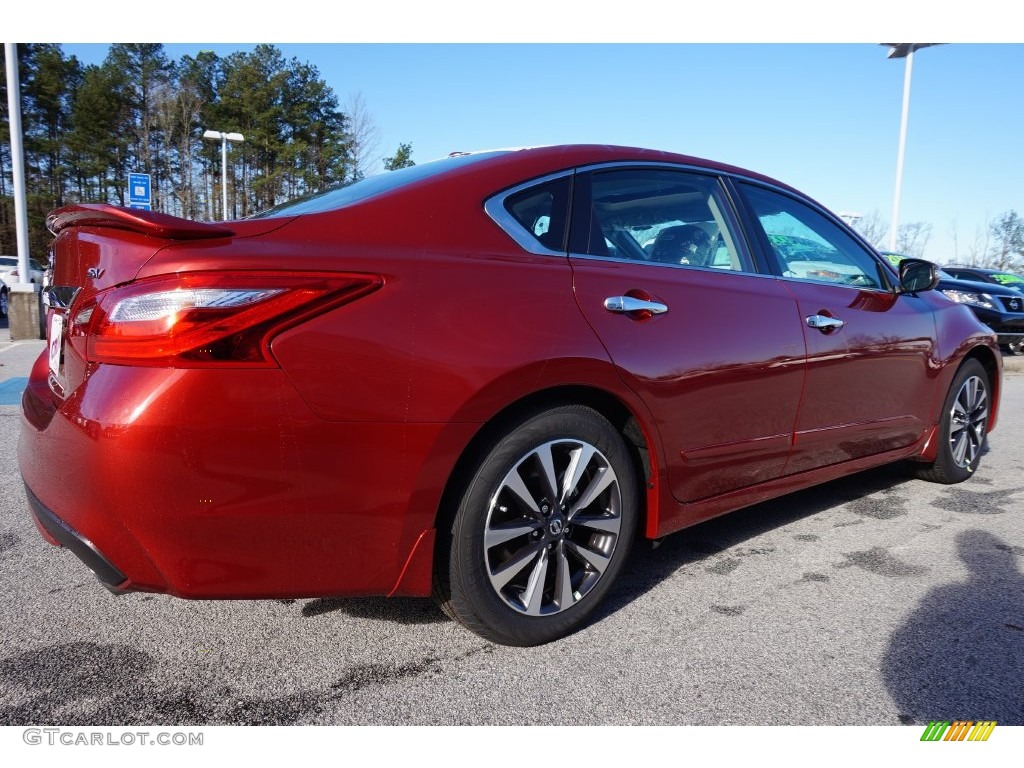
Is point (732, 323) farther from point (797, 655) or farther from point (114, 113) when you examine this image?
point (114, 113)

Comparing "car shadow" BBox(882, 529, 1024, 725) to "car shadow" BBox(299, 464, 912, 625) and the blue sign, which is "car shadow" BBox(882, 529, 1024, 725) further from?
the blue sign

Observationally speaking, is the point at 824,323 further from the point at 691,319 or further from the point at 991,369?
the point at 991,369

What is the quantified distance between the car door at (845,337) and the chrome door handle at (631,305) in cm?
85

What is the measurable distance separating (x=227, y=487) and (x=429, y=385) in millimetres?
551

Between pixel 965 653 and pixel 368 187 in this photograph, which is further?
pixel 368 187

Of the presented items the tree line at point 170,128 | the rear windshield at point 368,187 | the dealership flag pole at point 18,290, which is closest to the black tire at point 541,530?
the rear windshield at point 368,187

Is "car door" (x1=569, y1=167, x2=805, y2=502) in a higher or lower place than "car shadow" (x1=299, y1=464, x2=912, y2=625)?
higher

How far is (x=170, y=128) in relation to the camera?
3566cm

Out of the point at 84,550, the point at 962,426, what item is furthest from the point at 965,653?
the point at 84,550

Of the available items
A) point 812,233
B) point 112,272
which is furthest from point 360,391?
point 812,233

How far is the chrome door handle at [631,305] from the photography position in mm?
2418

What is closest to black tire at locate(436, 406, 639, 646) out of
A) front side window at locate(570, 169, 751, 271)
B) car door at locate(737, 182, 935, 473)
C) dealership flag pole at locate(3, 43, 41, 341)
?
front side window at locate(570, 169, 751, 271)

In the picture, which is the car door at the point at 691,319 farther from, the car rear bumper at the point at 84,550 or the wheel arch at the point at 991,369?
the wheel arch at the point at 991,369

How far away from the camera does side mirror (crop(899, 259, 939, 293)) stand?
3834 mm
